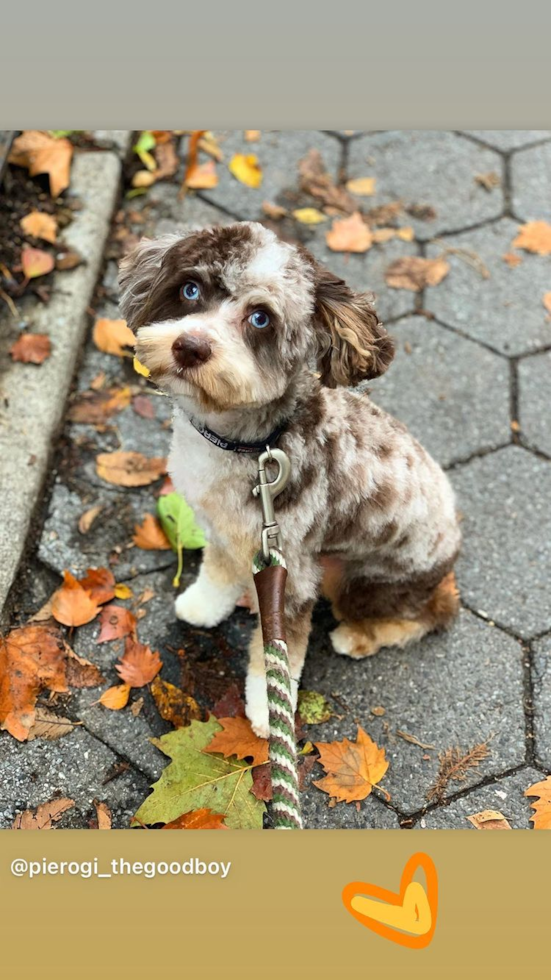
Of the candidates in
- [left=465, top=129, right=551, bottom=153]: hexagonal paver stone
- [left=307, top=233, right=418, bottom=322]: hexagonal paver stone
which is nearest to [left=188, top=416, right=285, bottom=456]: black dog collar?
[left=307, top=233, right=418, bottom=322]: hexagonal paver stone

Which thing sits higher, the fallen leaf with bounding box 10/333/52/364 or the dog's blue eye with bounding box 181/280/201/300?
the dog's blue eye with bounding box 181/280/201/300

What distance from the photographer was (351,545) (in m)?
2.92

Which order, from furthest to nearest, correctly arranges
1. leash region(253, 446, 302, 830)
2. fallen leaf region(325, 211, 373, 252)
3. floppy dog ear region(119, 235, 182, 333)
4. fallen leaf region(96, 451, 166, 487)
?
1. fallen leaf region(325, 211, 373, 252)
2. fallen leaf region(96, 451, 166, 487)
3. floppy dog ear region(119, 235, 182, 333)
4. leash region(253, 446, 302, 830)

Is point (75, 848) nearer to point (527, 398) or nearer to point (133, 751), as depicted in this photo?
point (133, 751)

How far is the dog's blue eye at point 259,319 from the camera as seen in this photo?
7.65 ft

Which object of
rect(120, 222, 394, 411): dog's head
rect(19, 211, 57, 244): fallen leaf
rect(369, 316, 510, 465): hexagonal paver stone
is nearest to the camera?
rect(120, 222, 394, 411): dog's head

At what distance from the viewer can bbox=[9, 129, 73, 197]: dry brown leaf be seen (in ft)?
14.4

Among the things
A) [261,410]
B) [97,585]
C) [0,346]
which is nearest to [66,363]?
[0,346]

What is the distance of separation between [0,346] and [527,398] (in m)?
2.38

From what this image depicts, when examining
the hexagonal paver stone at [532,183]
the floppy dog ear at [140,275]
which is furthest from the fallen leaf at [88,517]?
the hexagonal paver stone at [532,183]

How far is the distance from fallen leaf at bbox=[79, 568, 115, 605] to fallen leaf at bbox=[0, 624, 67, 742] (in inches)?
7.8

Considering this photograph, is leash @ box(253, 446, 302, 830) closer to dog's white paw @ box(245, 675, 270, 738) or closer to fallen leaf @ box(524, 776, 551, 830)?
dog's white paw @ box(245, 675, 270, 738)

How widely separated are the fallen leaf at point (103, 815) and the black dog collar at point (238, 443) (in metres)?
1.22

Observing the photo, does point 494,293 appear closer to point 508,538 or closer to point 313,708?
point 508,538
